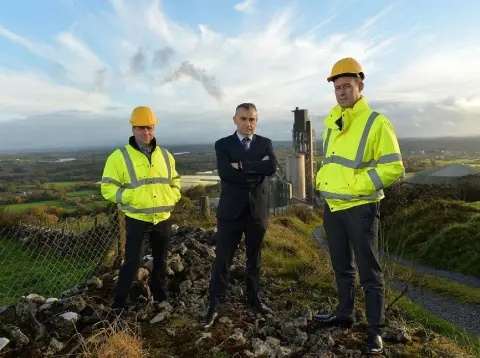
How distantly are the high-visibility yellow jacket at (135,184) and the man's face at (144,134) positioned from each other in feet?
0.26

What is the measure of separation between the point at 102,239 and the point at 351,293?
4.60 metres

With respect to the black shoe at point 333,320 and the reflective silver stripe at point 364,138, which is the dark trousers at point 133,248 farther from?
the reflective silver stripe at point 364,138

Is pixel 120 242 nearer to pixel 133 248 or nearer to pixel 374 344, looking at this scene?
pixel 133 248

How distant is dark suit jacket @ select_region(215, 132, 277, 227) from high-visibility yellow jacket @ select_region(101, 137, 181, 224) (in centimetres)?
72

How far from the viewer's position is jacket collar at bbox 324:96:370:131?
10.7ft

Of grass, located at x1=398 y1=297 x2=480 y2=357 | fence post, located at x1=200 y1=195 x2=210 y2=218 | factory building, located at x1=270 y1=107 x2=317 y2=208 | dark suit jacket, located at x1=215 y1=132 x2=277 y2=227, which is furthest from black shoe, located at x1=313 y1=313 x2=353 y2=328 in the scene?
factory building, located at x1=270 y1=107 x2=317 y2=208

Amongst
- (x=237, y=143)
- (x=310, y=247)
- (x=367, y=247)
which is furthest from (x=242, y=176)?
(x=310, y=247)

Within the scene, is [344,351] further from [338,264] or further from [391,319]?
[391,319]

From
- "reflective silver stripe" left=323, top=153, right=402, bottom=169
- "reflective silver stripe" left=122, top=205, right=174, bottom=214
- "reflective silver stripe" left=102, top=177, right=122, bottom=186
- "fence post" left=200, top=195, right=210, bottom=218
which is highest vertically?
"reflective silver stripe" left=323, top=153, right=402, bottom=169

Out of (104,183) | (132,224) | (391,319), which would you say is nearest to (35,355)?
(132,224)

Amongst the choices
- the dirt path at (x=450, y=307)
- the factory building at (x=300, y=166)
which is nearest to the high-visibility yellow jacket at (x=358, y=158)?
the dirt path at (x=450, y=307)

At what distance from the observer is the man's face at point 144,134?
13.0 feet

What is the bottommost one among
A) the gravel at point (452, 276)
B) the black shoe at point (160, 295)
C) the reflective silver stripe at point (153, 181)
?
the gravel at point (452, 276)

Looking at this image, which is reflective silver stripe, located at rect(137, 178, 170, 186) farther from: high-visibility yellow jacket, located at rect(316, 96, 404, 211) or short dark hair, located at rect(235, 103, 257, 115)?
high-visibility yellow jacket, located at rect(316, 96, 404, 211)
